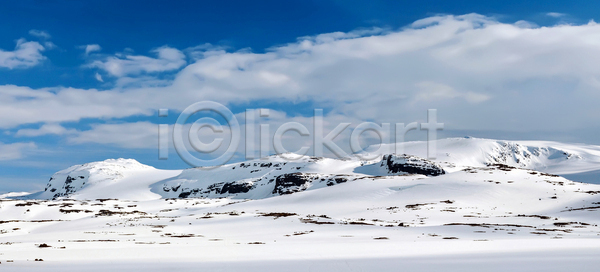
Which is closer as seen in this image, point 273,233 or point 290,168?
point 273,233

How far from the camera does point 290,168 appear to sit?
167500mm

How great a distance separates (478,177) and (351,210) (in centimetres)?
2980

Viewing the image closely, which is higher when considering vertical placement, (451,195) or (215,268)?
(215,268)

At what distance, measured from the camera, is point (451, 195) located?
66875mm

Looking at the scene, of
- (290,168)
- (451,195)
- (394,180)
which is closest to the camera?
(451,195)

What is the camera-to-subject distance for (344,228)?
3981 centimetres

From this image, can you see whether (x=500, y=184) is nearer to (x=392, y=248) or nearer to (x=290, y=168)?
(x=392, y=248)

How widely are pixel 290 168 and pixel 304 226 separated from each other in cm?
12542

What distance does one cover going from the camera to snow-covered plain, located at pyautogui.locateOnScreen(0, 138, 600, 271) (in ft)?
55.3

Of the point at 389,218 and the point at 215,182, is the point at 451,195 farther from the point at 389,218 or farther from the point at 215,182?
the point at 215,182

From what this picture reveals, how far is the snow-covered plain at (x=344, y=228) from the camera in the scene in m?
16.9

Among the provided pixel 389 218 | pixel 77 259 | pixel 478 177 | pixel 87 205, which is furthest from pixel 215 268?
pixel 87 205

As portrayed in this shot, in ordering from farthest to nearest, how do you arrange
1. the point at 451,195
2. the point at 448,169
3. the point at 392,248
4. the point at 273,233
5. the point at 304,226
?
1. the point at 448,169
2. the point at 451,195
3. the point at 304,226
4. the point at 273,233
5. the point at 392,248

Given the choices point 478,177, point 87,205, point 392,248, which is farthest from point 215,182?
point 392,248
